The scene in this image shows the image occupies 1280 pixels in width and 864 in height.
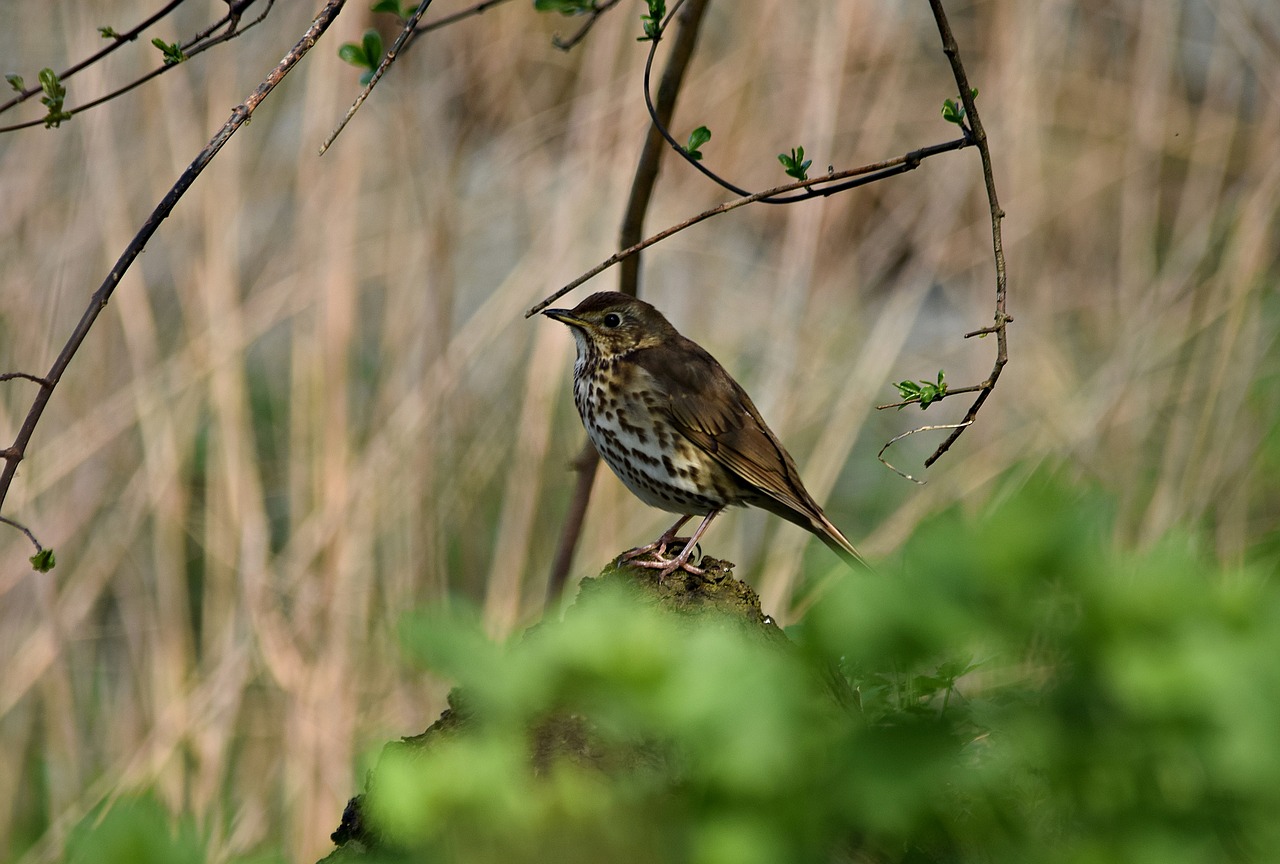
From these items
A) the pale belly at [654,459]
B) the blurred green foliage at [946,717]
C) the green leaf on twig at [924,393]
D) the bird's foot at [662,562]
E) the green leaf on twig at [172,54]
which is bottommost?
the blurred green foliage at [946,717]

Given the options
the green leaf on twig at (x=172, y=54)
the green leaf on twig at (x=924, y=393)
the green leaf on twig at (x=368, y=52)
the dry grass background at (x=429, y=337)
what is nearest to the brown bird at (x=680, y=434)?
the dry grass background at (x=429, y=337)

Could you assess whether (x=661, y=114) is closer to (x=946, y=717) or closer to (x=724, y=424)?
(x=724, y=424)

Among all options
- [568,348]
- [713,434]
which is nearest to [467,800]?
[713,434]

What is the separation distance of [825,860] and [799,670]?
141mm

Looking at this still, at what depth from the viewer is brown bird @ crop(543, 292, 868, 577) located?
3.35m

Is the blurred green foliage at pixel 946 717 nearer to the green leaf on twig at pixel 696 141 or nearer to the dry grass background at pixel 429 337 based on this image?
the green leaf on twig at pixel 696 141

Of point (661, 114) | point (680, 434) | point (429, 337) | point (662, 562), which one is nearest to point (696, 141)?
point (661, 114)

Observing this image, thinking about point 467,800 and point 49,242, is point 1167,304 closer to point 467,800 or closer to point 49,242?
point 49,242

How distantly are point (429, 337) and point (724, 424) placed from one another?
1316 mm

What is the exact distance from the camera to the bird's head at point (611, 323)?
11.9 feet

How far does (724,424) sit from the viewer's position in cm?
341

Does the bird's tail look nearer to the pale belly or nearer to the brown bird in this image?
the brown bird

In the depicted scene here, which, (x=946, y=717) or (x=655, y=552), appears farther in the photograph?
(x=655, y=552)

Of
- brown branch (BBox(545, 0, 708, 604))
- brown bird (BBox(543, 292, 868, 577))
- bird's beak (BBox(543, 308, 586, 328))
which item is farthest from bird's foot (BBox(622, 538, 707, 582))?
bird's beak (BBox(543, 308, 586, 328))
